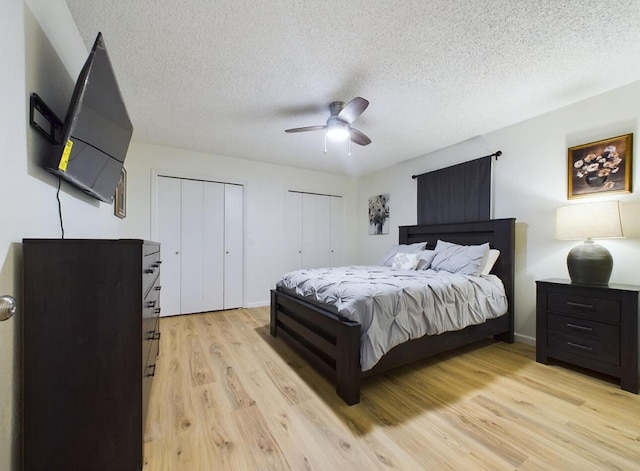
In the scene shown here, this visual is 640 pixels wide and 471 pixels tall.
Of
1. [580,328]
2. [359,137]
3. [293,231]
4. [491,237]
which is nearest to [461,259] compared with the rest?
[491,237]

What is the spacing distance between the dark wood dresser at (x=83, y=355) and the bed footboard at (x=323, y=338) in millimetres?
1092

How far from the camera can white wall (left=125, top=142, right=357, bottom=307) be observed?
11.3 feet

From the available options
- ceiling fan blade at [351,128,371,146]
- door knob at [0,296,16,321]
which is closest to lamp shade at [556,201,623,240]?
ceiling fan blade at [351,128,371,146]

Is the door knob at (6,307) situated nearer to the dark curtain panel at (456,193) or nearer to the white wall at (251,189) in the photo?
the white wall at (251,189)

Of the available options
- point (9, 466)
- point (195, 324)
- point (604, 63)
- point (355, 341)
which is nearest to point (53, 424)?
point (9, 466)

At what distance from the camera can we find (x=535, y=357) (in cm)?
235

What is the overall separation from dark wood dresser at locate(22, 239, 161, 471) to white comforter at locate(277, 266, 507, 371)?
1198 mm

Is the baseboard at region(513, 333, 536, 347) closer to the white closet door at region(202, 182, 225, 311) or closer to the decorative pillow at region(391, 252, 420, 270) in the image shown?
the decorative pillow at region(391, 252, 420, 270)

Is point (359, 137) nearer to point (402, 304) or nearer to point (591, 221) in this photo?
point (402, 304)

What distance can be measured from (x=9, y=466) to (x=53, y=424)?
144 mm

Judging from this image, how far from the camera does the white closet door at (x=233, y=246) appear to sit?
13.1 feet

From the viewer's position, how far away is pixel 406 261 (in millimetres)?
3148

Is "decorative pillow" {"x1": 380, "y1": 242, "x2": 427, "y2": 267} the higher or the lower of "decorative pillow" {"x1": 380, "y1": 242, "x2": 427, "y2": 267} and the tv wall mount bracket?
the lower

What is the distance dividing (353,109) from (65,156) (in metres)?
1.80
